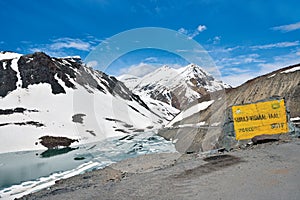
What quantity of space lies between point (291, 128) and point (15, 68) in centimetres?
13255

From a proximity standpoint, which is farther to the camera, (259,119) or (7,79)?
(7,79)

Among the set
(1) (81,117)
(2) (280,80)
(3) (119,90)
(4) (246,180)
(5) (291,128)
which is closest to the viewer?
(4) (246,180)

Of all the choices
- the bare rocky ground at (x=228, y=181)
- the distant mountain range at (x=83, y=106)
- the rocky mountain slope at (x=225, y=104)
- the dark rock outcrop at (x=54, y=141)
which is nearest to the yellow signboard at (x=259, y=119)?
the bare rocky ground at (x=228, y=181)

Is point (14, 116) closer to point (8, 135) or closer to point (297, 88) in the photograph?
point (8, 135)

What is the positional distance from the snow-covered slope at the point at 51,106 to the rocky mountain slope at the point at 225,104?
41706mm

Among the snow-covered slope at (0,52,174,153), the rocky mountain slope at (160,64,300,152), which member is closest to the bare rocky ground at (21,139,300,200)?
the rocky mountain slope at (160,64,300,152)

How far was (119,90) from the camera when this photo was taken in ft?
586

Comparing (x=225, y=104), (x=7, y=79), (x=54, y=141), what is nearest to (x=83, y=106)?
(x=7, y=79)

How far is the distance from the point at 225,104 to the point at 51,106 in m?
80.6

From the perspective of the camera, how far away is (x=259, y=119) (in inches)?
876

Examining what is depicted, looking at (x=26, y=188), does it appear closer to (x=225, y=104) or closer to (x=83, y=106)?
(x=225, y=104)

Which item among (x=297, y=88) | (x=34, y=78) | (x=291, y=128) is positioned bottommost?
(x=291, y=128)

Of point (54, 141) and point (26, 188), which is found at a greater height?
point (54, 141)

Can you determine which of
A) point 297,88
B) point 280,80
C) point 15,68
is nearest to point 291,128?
point 297,88
